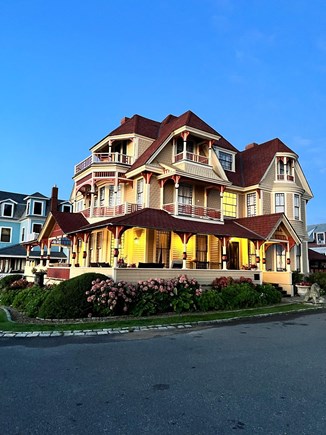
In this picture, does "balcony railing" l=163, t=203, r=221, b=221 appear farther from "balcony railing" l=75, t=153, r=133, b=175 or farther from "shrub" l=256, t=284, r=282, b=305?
"shrub" l=256, t=284, r=282, b=305

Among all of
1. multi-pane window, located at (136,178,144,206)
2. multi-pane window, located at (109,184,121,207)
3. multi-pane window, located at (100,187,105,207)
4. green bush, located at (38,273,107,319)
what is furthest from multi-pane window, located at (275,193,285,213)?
green bush, located at (38,273,107,319)

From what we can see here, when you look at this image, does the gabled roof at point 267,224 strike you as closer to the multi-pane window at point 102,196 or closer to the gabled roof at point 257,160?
the gabled roof at point 257,160

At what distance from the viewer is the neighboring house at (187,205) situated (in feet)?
68.3

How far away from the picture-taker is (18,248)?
40.2 m

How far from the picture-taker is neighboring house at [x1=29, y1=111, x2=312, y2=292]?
20.8 meters

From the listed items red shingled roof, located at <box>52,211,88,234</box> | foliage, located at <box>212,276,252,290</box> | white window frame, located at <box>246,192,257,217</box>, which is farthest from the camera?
white window frame, located at <box>246,192,257,217</box>

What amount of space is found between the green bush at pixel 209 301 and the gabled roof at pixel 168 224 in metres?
3.75

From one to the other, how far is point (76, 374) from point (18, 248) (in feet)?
123

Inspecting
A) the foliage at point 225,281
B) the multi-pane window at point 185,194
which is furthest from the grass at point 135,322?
the multi-pane window at point 185,194

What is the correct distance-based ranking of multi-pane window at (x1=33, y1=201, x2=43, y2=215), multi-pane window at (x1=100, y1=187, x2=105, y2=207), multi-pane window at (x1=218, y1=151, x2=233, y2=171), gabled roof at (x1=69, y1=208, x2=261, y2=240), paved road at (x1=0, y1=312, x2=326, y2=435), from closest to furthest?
paved road at (x1=0, y1=312, x2=326, y2=435) → gabled roof at (x1=69, y1=208, x2=261, y2=240) → multi-pane window at (x1=100, y1=187, x2=105, y2=207) → multi-pane window at (x1=218, y1=151, x2=233, y2=171) → multi-pane window at (x1=33, y1=201, x2=43, y2=215)

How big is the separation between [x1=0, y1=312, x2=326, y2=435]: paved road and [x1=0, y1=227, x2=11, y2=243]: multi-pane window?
40140 mm

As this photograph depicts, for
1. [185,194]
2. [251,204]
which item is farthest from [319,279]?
[185,194]

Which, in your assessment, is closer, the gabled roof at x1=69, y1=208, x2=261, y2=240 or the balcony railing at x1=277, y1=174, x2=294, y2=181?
the gabled roof at x1=69, y1=208, x2=261, y2=240

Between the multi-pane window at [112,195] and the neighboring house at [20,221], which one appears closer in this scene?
the multi-pane window at [112,195]
